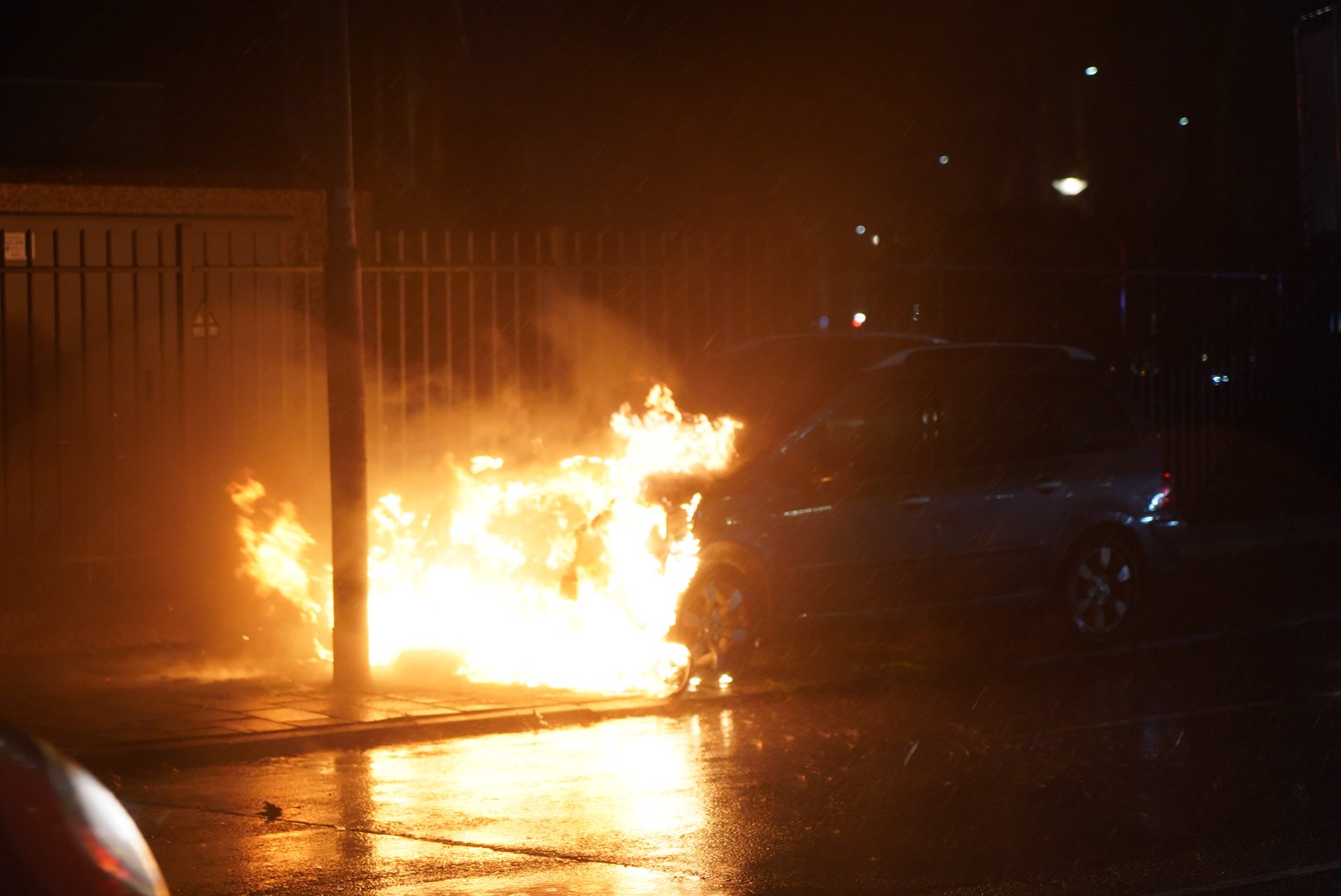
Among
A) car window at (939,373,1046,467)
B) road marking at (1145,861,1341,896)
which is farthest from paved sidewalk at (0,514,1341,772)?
road marking at (1145,861,1341,896)

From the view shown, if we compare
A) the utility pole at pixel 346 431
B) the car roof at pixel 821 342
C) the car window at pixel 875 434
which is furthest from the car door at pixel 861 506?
the utility pole at pixel 346 431

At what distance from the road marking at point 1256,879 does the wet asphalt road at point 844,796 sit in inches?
0.6

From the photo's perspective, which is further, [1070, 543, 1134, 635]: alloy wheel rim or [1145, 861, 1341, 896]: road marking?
[1070, 543, 1134, 635]: alloy wheel rim

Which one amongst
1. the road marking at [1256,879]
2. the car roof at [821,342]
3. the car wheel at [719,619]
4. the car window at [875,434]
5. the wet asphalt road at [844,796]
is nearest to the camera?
the road marking at [1256,879]

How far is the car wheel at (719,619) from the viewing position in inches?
408

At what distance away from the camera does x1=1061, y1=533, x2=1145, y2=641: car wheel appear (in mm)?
11969

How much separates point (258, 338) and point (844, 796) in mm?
7146

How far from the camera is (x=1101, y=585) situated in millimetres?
12172

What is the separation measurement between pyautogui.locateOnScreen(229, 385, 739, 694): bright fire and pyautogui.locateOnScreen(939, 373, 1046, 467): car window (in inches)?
61.1

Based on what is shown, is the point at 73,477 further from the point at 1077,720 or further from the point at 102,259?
the point at 1077,720

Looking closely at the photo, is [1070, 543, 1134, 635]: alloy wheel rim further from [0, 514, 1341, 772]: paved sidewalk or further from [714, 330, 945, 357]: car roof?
[0, 514, 1341, 772]: paved sidewalk

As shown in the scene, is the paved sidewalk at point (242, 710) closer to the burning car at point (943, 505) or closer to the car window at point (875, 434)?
the burning car at point (943, 505)

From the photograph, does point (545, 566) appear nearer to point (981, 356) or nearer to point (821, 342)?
point (821, 342)

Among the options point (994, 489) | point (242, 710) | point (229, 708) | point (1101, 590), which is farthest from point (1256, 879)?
point (1101, 590)
